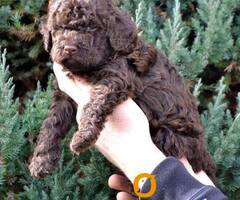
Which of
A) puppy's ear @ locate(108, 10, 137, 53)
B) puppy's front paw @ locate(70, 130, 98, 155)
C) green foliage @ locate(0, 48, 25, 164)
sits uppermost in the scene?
puppy's ear @ locate(108, 10, 137, 53)

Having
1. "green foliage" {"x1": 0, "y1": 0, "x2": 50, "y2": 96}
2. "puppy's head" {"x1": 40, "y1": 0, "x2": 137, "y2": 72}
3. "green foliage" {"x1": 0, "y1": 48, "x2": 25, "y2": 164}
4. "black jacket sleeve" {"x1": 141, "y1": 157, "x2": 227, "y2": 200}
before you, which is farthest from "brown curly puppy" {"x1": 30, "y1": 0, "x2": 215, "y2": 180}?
"green foliage" {"x1": 0, "y1": 0, "x2": 50, "y2": 96}

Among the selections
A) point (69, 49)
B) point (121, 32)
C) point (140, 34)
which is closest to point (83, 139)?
point (69, 49)

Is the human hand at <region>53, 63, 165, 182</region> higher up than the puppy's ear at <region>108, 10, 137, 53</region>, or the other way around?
the puppy's ear at <region>108, 10, 137, 53</region>

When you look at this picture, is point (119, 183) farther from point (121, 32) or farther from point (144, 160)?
point (121, 32)

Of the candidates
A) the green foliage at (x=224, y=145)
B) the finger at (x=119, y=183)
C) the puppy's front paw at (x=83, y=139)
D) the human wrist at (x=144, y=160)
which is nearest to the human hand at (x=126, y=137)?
the human wrist at (x=144, y=160)

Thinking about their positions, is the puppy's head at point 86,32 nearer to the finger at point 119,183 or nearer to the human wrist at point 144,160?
the human wrist at point 144,160

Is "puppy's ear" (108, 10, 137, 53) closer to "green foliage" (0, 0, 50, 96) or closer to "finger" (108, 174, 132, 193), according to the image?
"finger" (108, 174, 132, 193)
